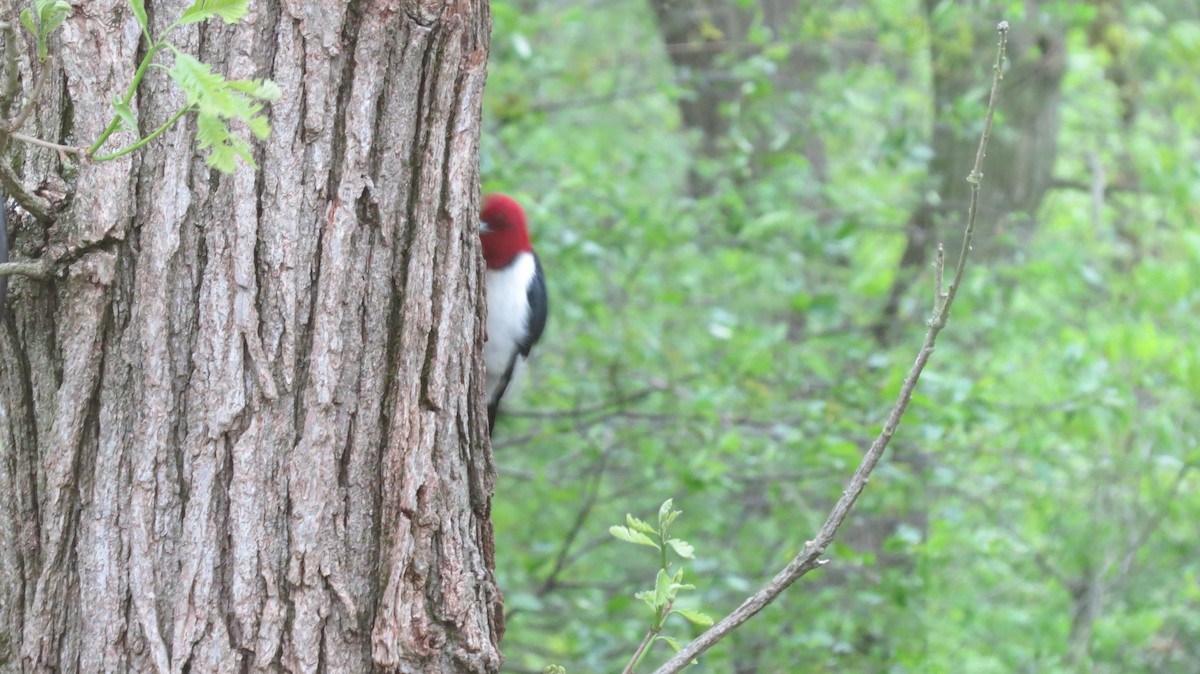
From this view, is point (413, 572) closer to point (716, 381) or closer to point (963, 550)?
point (716, 381)

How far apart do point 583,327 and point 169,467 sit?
333 cm

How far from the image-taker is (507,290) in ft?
9.80

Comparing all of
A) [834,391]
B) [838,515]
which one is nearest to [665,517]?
[838,515]

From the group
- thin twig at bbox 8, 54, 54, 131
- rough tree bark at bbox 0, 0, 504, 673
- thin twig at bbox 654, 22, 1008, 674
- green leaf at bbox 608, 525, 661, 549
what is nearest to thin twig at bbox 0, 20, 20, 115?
thin twig at bbox 8, 54, 54, 131

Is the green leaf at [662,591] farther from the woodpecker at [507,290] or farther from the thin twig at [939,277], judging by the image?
the woodpecker at [507,290]

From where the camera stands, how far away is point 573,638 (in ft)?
13.2

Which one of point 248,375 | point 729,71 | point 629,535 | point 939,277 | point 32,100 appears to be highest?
point 729,71

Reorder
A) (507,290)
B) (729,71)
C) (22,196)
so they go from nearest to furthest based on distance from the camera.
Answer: (22,196)
(507,290)
(729,71)

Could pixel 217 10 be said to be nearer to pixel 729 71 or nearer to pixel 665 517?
pixel 665 517

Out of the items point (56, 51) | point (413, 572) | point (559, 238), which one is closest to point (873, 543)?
point (559, 238)

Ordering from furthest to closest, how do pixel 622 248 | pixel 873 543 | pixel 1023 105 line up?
1. pixel 1023 105
2. pixel 873 543
3. pixel 622 248

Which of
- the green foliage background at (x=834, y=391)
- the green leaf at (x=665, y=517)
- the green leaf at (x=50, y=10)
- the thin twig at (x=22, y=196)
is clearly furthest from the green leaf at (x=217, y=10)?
the green foliage background at (x=834, y=391)

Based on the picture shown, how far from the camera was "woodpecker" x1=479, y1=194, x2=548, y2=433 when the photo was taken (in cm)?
295

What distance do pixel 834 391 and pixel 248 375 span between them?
114 inches
